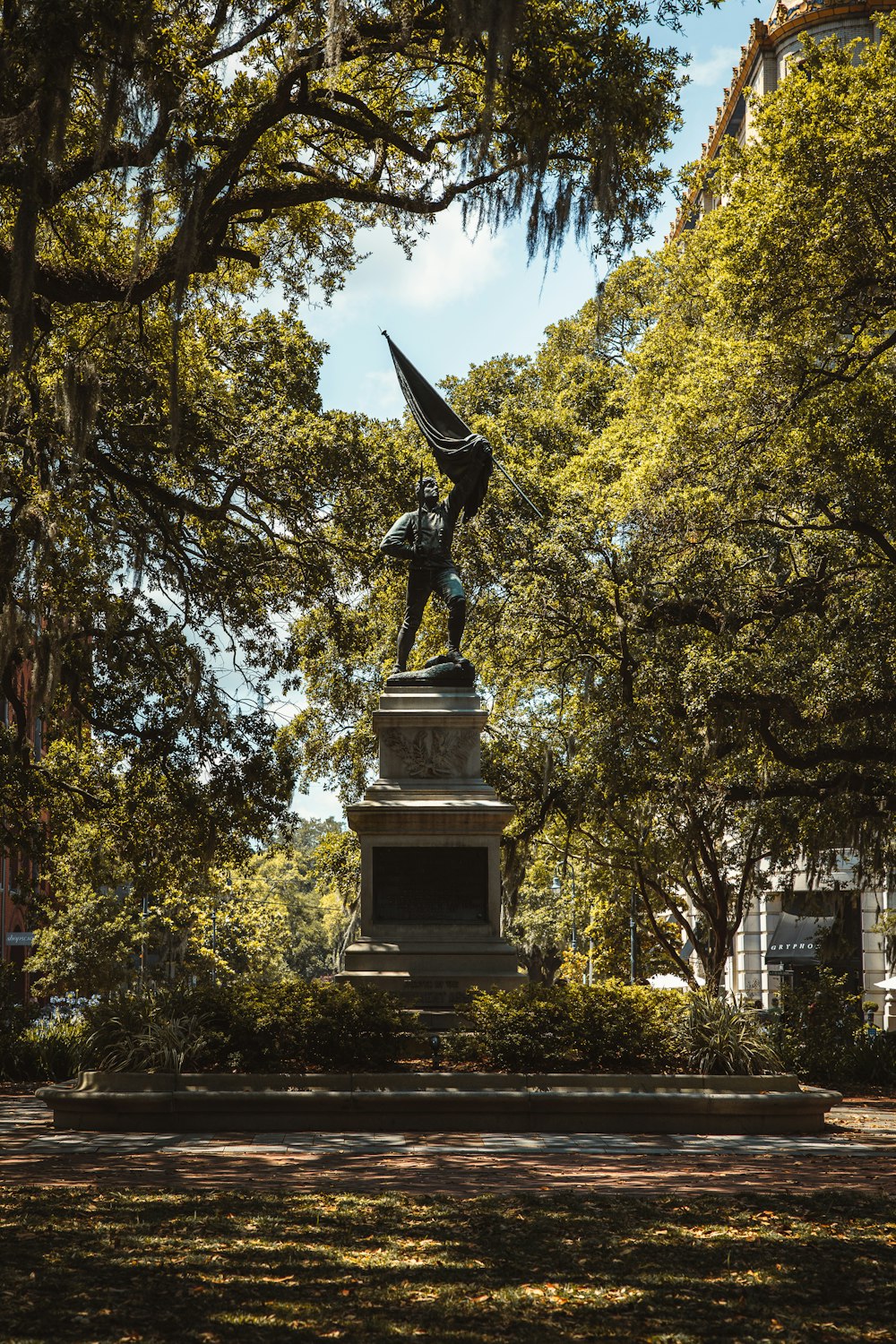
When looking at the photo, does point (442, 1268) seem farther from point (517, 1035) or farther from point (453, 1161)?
point (517, 1035)

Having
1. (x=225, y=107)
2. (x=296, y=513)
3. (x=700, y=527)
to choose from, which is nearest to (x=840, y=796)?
(x=700, y=527)

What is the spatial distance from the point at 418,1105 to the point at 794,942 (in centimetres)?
3458

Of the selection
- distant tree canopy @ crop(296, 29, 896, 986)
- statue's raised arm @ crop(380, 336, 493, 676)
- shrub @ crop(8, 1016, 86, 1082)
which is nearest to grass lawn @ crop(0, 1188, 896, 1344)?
shrub @ crop(8, 1016, 86, 1082)

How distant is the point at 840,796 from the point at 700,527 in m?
4.94

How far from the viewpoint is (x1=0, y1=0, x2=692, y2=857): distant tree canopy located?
12172 millimetres

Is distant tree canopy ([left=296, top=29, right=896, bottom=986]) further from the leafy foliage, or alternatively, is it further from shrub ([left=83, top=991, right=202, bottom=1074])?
shrub ([left=83, top=991, right=202, bottom=1074])

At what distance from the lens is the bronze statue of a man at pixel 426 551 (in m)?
18.4

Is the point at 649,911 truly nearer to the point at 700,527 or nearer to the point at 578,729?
the point at 578,729

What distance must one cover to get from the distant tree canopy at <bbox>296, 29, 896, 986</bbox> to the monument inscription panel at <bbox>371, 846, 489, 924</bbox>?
5826mm

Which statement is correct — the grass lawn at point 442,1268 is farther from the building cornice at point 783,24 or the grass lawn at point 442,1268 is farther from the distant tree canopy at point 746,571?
the building cornice at point 783,24

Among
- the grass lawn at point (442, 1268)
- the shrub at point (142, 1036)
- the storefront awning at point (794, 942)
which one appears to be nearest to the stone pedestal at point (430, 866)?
the shrub at point (142, 1036)

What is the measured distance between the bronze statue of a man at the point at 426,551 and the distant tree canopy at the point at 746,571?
3.52 m

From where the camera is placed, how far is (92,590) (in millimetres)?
21234

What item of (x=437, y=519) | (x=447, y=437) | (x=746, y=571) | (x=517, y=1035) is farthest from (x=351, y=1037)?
(x=746, y=571)
